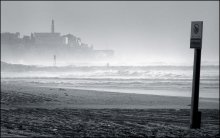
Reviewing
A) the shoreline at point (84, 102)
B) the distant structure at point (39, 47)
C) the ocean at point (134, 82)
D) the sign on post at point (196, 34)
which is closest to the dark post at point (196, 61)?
the sign on post at point (196, 34)

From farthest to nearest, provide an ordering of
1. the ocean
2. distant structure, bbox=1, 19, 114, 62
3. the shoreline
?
distant structure, bbox=1, 19, 114, 62 → the ocean → the shoreline

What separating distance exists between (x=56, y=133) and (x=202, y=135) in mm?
2783

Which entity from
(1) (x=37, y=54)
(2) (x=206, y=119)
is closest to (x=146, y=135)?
(2) (x=206, y=119)

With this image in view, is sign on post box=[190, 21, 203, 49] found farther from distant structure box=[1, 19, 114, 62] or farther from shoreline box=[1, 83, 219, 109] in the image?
distant structure box=[1, 19, 114, 62]

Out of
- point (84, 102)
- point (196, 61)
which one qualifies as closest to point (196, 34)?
point (196, 61)

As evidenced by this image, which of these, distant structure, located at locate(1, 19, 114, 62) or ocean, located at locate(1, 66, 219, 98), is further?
distant structure, located at locate(1, 19, 114, 62)

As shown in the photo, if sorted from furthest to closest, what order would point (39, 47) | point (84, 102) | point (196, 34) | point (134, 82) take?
point (39, 47)
point (134, 82)
point (84, 102)
point (196, 34)

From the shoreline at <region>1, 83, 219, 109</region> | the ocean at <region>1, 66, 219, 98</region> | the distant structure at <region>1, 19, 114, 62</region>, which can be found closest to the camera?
the shoreline at <region>1, 83, 219, 109</region>

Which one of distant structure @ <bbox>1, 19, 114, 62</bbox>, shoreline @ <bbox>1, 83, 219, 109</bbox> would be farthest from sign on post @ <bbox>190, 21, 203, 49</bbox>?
distant structure @ <bbox>1, 19, 114, 62</bbox>

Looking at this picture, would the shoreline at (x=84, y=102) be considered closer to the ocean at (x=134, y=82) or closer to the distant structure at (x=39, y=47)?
the ocean at (x=134, y=82)

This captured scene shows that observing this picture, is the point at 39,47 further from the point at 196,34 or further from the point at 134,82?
the point at 196,34

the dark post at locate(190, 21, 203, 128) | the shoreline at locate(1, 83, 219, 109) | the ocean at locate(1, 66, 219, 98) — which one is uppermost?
the dark post at locate(190, 21, 203, 128)

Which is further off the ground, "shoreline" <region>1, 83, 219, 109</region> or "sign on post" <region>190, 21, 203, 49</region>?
"sign on post" <region>190, 21, 203, 49</region>

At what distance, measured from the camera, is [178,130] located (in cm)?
750
